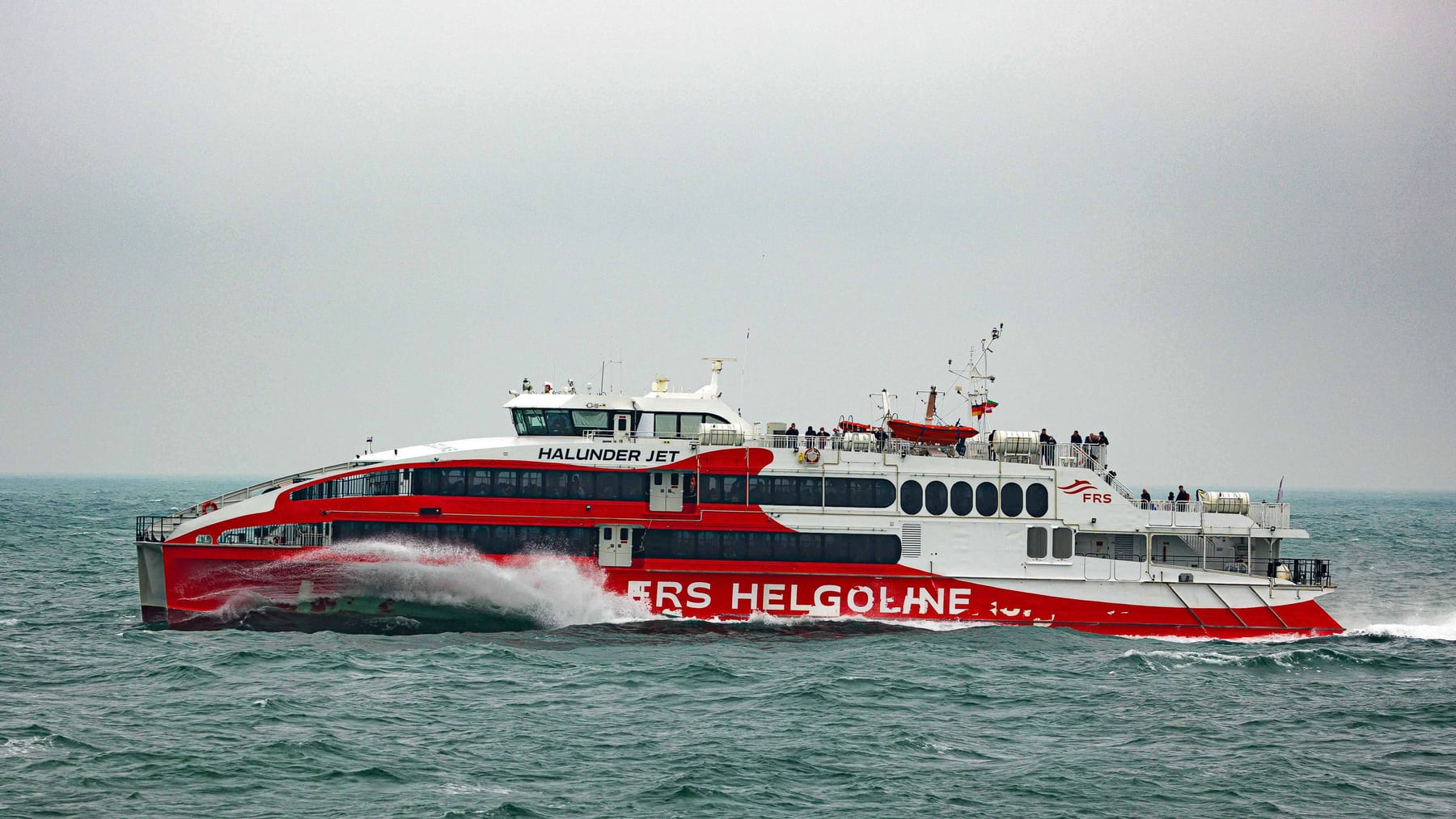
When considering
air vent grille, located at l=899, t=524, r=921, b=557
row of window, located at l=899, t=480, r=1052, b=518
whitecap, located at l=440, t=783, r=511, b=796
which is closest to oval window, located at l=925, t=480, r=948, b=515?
row of window, located at l=899, t=480, r=1052, b=518

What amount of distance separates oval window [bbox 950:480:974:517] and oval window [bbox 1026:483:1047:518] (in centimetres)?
141

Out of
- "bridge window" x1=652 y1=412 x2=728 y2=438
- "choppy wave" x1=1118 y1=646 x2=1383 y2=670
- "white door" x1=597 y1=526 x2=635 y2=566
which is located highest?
"bridge window" x1=652 y1=412 x2=728 y2=438

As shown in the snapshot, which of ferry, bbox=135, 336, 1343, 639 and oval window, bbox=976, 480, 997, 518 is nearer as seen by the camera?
ferry, bbox=135, 336, 1343, 639

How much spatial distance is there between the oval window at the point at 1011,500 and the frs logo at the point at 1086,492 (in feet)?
3.74

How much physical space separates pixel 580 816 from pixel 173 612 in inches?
630

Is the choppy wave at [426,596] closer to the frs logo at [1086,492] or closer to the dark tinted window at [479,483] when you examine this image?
the dark tinted window at [479,483]

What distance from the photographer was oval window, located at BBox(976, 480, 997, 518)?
30.5 meters

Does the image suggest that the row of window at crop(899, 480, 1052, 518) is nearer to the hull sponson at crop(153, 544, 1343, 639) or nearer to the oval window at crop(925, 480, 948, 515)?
the oval window at crop(925, 480, 948, 515)

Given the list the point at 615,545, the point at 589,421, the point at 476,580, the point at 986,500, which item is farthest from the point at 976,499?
the point at 476,580

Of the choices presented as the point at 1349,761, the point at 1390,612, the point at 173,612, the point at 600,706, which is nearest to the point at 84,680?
the point at 173,612

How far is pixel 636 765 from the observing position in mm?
19438

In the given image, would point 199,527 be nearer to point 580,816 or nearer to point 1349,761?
point 580,816

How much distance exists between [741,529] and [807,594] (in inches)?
87.1

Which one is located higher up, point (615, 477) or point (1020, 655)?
point (615, 477)
